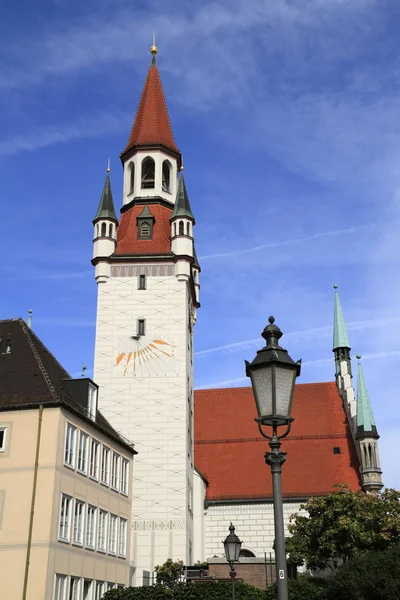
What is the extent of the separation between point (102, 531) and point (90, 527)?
1.40 meters

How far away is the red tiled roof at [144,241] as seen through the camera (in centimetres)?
4259

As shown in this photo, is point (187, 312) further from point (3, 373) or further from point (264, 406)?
point (264, 406)

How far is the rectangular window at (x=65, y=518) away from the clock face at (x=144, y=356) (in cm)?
1521

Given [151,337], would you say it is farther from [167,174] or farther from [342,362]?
[342,362]

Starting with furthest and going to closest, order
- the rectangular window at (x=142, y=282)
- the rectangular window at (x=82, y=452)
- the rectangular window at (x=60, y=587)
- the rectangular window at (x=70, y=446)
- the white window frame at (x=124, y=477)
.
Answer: the rectangular window at (x=142, y=282)
the white window frame at (x=124, y=477)
the rectangular window at (x=82, y=452)
the rectangular window at (x=70, y=446)
the rectangular window at (x=60, y=587)

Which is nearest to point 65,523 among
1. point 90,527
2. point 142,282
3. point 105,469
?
point 90,527

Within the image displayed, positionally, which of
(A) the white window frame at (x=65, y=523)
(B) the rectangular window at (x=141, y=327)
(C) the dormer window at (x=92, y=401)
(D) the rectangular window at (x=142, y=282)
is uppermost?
(D) the rectangular window at (x=142, y=282)

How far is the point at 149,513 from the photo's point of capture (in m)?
36.4

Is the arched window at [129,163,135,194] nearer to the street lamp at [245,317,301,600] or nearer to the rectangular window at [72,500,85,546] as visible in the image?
the rectangular window at [72,500,85,546]

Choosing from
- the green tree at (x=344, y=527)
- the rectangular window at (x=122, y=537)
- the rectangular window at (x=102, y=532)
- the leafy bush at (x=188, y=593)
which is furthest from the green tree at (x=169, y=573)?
the green tree at (x=344, y=527)

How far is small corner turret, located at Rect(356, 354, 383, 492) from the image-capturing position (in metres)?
41.8

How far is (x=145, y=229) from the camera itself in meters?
43.7

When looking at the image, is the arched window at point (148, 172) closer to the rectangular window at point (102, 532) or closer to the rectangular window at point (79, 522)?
the rectangular window at point (102, 532)

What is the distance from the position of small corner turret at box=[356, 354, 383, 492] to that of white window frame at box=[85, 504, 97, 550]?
20.9 meters
